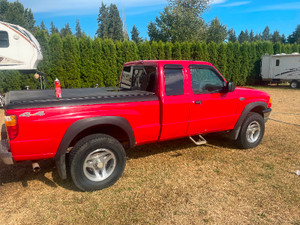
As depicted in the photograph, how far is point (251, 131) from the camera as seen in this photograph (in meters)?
5.13

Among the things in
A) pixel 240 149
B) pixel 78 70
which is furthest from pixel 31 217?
pixel 78 70

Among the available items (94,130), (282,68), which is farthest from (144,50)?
(94,130)

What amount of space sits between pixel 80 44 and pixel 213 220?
1336cm

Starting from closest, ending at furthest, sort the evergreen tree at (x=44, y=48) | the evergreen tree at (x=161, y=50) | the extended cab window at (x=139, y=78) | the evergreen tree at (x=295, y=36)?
the extended cab window at (x=139, y=78) < the evergreen tree at (x=44, y=48) < the evergreen tree at (x=161, y=50) < the evergreen tree at (x=295, y=36)

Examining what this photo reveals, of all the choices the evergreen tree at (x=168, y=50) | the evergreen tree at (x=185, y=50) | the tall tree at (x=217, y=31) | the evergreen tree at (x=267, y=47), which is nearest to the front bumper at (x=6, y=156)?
the evergreen tree at (x=168, y=50)

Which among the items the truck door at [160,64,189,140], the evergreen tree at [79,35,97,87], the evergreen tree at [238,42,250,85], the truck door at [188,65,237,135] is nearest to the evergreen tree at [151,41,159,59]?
the evergreen tree at [79,35,97,87]

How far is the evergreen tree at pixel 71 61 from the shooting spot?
13484mm

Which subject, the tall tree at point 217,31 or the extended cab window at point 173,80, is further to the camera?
the tall tree at point 217,31

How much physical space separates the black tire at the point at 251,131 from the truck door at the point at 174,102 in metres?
1.55

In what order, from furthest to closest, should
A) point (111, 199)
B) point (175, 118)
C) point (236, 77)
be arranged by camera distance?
point (236, 77) → point (175, 118) → point (111, 199)

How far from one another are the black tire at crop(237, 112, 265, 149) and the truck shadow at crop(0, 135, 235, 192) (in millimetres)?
395

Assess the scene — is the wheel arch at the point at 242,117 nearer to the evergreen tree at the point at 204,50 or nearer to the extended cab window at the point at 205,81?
the extended cab window at the point at 205,81

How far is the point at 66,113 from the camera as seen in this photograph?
3053 millimetres

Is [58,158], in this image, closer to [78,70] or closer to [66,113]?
[66,113]
